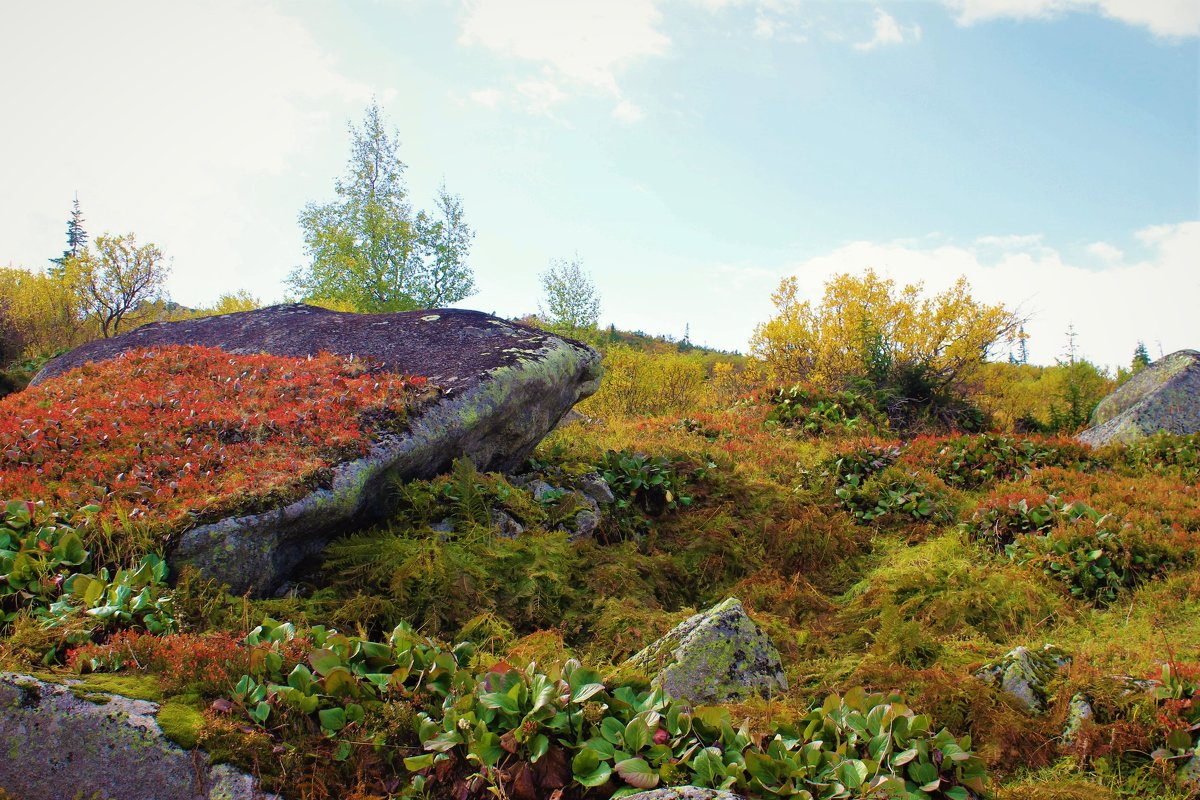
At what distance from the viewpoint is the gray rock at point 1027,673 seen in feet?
13.8

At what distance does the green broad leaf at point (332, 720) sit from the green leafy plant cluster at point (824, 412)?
11.8m

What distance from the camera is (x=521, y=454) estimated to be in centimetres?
809

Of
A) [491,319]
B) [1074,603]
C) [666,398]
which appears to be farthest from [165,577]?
[666,398]

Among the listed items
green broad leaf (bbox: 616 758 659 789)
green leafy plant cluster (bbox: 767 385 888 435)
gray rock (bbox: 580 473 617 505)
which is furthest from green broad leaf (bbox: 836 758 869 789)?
green leafy plant cluster (bbox: 767 385 888 435)

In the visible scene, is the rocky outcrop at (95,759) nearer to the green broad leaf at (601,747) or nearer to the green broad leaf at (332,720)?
the green broad leaf at (332,720)

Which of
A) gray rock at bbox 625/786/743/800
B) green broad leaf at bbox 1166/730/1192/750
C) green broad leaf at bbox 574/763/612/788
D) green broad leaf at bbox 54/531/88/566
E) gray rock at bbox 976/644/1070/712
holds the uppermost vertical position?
green broad leaf at bbox 54/531/88/566

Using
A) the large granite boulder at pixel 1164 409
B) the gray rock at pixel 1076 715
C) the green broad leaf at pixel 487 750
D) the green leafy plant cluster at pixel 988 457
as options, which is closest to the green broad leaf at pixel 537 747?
the green broad leaf at pixel 487 750

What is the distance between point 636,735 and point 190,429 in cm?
495

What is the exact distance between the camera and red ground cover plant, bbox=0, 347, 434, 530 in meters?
5.06

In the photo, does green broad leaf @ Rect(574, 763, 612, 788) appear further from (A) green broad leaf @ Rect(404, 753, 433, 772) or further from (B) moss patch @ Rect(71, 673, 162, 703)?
(B) moss patch @ Rect(71, 673, 162, 703)

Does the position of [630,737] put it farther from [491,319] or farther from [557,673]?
[491,319]

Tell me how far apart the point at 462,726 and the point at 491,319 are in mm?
6462

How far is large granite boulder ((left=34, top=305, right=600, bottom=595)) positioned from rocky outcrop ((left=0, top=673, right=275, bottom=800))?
159cm

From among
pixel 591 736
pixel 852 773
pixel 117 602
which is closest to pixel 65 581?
pixel 117 602
